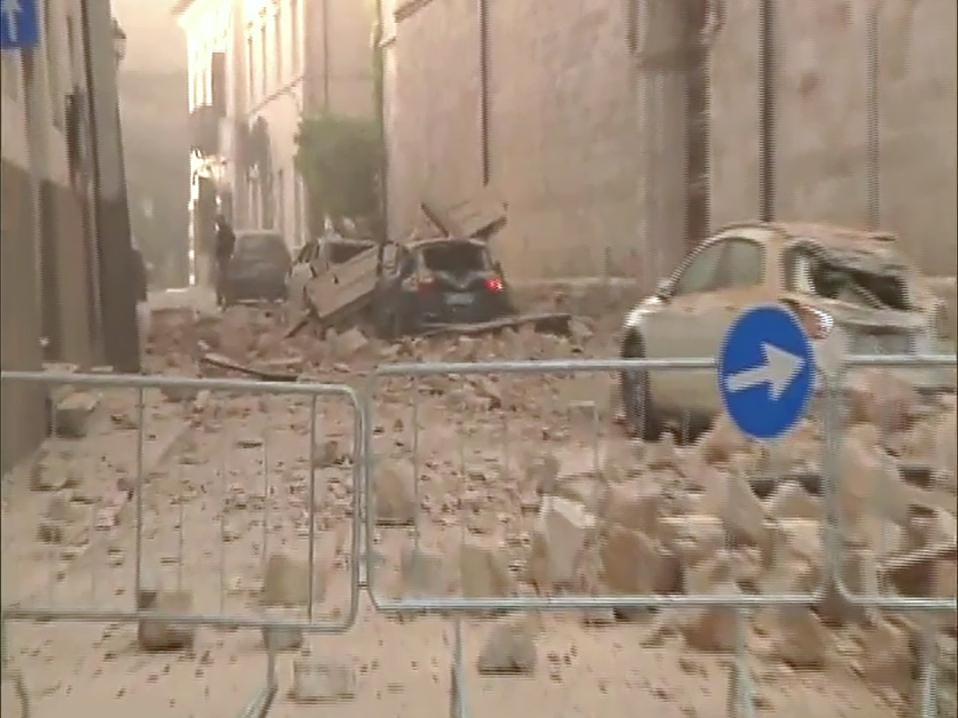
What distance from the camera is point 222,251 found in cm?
117

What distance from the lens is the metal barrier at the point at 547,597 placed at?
1.14 meters

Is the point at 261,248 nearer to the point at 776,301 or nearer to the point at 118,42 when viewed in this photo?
the point at 118,42

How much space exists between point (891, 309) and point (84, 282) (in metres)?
0.75

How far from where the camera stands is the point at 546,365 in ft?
3.77

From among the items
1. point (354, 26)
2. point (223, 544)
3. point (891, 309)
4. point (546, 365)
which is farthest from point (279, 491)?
point (891, 309)

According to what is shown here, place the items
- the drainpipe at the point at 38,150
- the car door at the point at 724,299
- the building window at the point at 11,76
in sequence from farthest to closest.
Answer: the car door at the point at 724,299
the drainpipe at the point at 38,150
the building window at the point at 11,76

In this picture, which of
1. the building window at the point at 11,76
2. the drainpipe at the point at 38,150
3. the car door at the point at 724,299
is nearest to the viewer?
the building window at the point at 11,76

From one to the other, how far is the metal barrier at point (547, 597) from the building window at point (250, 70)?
291 mm

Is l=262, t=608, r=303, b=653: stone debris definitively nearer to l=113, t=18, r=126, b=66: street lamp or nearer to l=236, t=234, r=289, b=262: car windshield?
l=236, t=234, r=289, b=262: car windshield

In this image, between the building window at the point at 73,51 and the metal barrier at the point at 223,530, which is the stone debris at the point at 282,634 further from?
the building window at the point at 73,51

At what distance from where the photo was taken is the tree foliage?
1181 mm

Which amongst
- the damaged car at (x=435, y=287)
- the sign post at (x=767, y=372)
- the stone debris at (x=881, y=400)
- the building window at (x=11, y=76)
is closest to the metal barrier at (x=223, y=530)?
the damaged car at (x=435, y=287)

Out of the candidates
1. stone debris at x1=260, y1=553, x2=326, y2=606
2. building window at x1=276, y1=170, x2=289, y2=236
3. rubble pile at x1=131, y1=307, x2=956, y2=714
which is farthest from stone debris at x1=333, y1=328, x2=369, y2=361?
stone debris at x1=260, y1=553, x2=326, y2=606

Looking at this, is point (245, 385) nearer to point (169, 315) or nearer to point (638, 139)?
point (169, 315)
